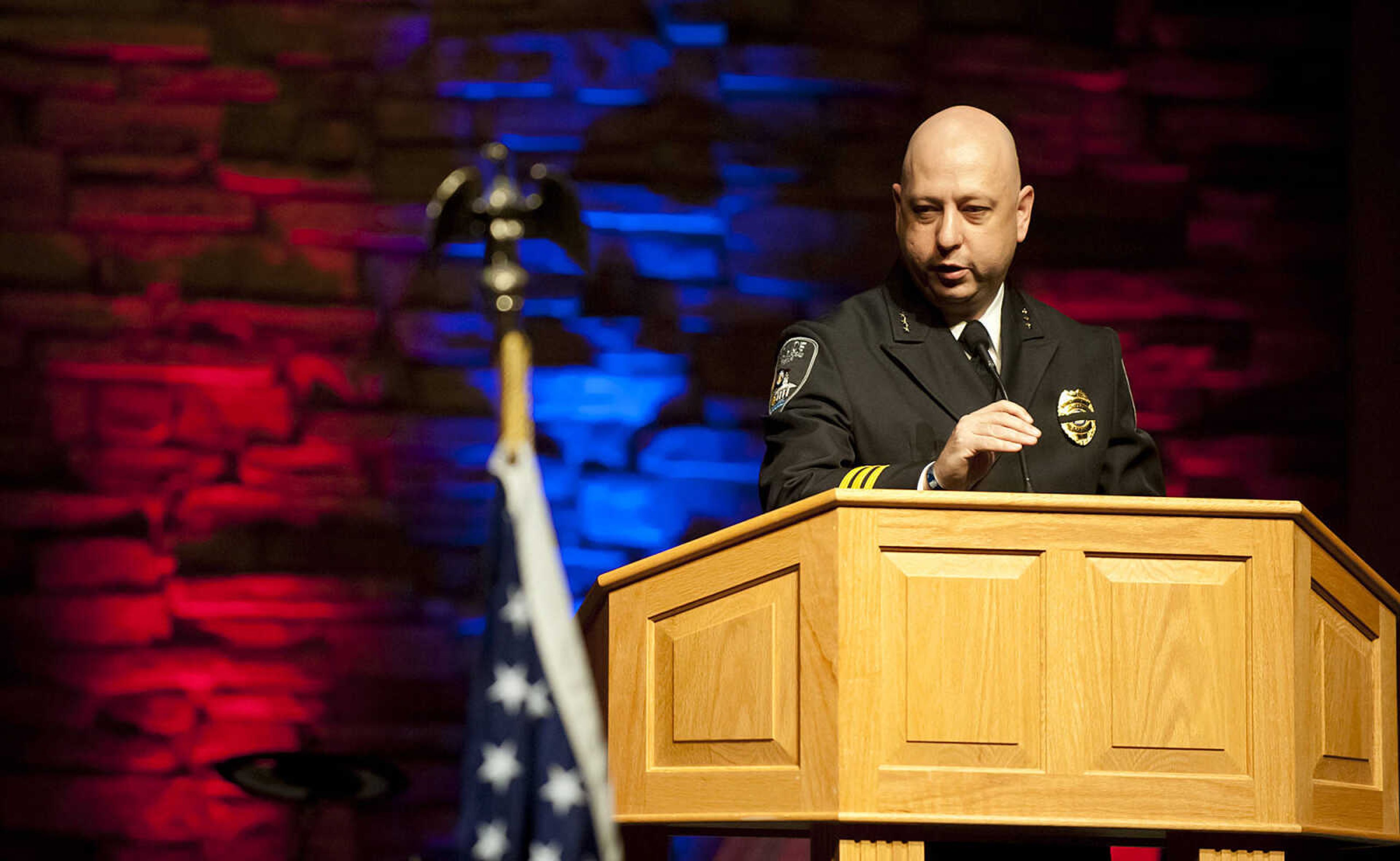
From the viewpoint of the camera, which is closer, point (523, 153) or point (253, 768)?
point (253, 768)

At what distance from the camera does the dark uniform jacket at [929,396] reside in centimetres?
264

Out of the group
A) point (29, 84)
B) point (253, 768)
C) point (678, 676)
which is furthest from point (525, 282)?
point (29, 84)

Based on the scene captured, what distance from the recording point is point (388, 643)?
154 inches

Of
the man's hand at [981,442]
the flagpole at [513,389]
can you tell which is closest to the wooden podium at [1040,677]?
the man's hand at [981,442]

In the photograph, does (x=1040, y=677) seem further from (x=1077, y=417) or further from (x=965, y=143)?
(x=965, y=143)

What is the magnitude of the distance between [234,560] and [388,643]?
16.0 inches

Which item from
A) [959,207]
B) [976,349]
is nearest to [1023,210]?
[959,207]

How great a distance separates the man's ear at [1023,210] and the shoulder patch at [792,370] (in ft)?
1.42

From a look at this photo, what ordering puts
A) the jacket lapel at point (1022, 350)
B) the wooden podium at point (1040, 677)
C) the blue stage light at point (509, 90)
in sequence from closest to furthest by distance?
the wooden podium at point (1040, 677), the jacket lapel at point (1022, 350), the blue stage light at point (509, 90)

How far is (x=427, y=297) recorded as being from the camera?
401 cm

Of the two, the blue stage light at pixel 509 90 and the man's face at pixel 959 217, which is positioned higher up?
the blue stage light at pixel 509 90

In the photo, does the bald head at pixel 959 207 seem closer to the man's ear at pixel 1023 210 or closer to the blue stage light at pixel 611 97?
the man's ear at pixel 1023 210

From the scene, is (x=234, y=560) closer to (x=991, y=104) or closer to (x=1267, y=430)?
(x=991, y=104)

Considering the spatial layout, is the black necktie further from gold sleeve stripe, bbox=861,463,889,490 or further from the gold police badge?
gold sleeve stripe, bbox=861,463,889,490
